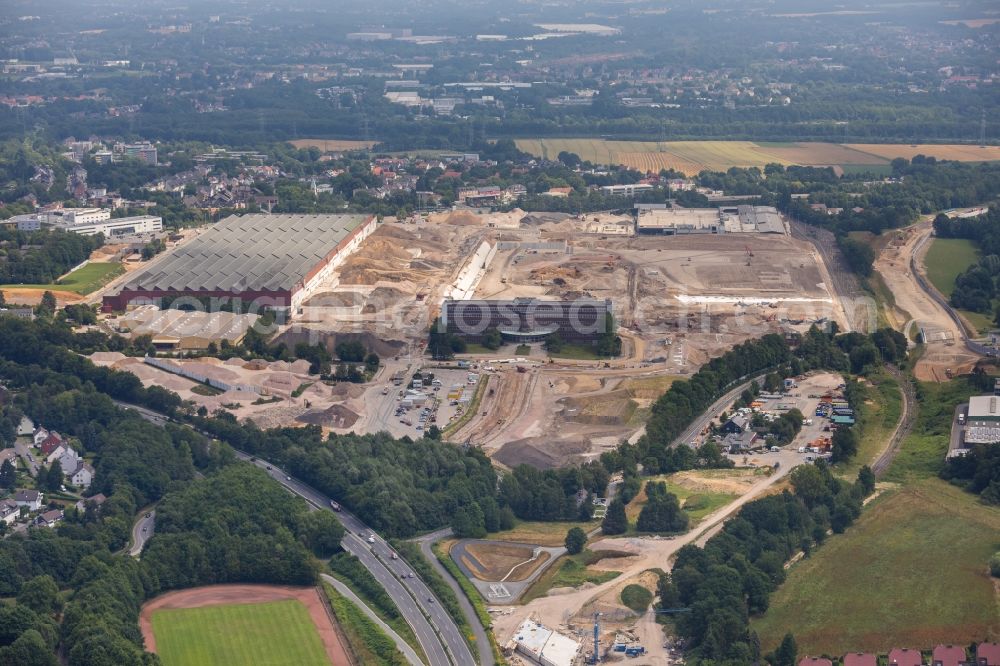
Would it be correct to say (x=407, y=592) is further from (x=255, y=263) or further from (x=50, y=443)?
(x=255, y=263)

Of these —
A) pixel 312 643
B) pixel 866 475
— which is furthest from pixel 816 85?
pixel 312 643

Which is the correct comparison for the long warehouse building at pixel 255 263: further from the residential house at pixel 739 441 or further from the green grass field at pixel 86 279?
the residential house at pixel 739 441

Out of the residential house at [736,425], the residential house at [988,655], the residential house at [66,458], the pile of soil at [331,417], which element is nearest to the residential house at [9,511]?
the residential house at [66,458]

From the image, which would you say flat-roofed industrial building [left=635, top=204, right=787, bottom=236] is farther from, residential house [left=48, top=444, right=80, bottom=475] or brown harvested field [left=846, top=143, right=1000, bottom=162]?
residential house [left=48, top=444, right=80, bottom=475]

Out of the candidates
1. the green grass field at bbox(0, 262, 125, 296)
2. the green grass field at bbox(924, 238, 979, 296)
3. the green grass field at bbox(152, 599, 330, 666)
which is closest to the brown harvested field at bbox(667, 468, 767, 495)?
the green grass field at bbox(152, 599, 330, 666)

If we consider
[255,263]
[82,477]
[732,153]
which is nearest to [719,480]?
[82,477]

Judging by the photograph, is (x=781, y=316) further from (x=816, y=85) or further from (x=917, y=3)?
(x=917, y=3)
